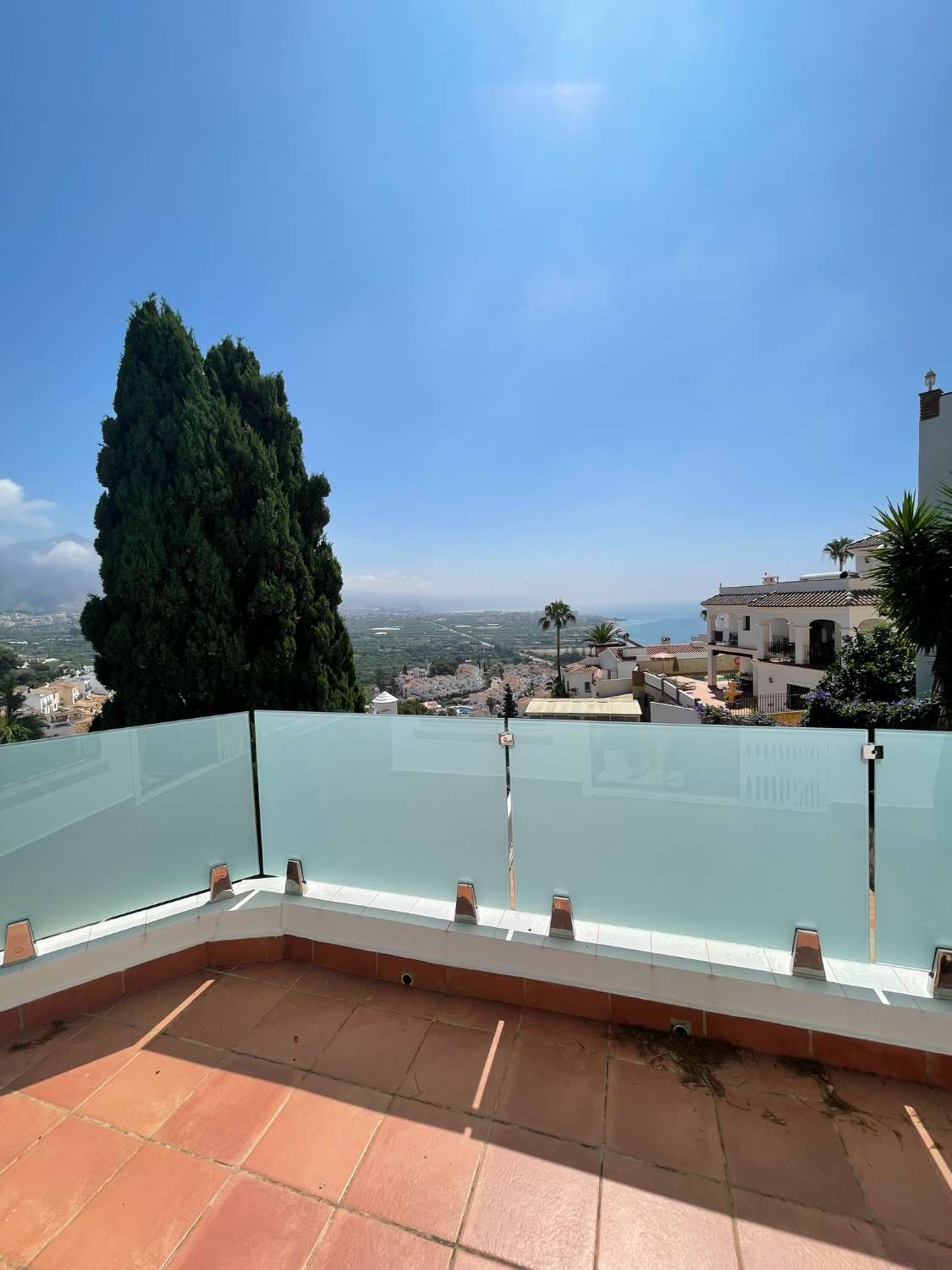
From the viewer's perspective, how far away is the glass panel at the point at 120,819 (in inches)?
80.3

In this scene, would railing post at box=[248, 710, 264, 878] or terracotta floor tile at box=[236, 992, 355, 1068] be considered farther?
railing post at box=[248, 710, 264, 878]

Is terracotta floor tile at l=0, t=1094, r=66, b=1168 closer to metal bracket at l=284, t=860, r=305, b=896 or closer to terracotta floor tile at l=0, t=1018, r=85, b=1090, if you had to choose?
terracotta floor tile at l=0, t=1018, r=85, b=1090

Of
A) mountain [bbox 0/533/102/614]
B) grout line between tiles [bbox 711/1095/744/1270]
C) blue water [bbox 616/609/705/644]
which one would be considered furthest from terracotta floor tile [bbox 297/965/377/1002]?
blue water [bbox 616/609/705/644]

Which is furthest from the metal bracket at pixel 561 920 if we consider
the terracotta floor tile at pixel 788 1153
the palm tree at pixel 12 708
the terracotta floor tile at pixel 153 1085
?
the palm tree at pixel 12 708

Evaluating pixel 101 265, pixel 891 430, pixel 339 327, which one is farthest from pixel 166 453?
pixel 891 430

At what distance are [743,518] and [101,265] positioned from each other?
1312 inches

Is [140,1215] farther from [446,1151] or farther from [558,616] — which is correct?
[558,616]

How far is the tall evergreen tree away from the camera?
5.38m

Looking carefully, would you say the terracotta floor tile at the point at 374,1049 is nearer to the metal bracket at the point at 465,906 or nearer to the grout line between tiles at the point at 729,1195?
the metal bracket at the point at 465,906

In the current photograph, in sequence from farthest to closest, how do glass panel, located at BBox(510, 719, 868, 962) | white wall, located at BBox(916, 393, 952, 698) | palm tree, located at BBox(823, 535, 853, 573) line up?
palm tree, located at BBox(823, 535, 853, 573) → white wall, located at BBox(916, 393, 952, 698) → glass panel, located at BBox(510, 719, 868, 962)

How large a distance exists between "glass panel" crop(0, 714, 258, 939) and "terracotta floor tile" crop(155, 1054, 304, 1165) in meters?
0.88

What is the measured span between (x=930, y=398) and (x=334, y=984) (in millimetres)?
13120

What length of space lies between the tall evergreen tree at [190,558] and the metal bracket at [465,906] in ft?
14.1

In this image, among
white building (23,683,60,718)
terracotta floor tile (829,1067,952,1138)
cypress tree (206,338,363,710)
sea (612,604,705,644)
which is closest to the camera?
terracotta floor tile (829,1067,952,1138)
